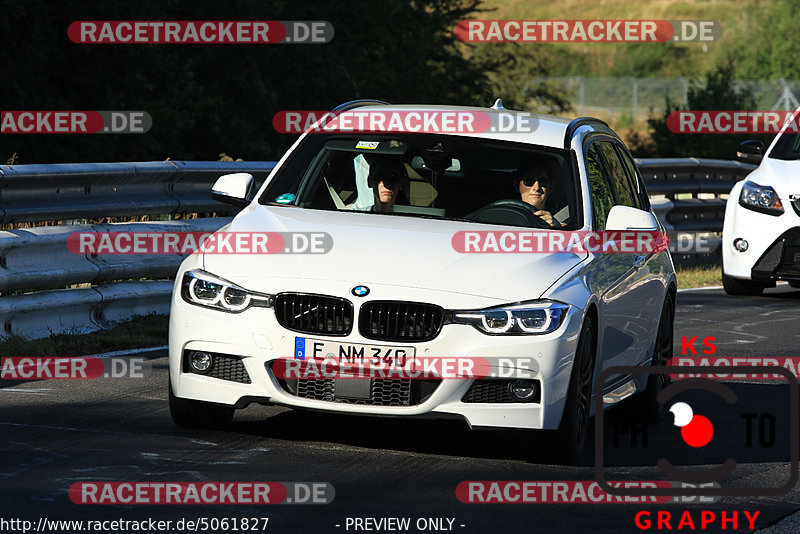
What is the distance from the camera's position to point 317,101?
31.0 metres

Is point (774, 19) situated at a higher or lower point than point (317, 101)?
higher

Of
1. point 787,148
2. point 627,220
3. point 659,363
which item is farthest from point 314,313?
point 787,148

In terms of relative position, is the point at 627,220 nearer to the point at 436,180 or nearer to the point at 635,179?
the point at 436,180

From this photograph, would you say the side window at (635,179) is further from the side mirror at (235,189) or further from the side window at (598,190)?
the side mirror at (235,189)

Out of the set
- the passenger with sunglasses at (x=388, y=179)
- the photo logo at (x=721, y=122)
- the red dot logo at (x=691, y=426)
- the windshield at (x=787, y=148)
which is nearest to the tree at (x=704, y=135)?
the photo logo at (x=721, y=122)

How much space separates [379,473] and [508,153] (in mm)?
2321

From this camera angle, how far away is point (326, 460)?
7035 mm

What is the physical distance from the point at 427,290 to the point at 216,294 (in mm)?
996

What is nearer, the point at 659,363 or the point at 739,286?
the point at 659,363

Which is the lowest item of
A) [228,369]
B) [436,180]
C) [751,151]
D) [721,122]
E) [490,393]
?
[490,393]

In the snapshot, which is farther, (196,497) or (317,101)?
(317,101)

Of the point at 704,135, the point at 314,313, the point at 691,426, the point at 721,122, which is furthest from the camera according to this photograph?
the point at 704,135

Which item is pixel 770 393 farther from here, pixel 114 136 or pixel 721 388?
pixel 114 136

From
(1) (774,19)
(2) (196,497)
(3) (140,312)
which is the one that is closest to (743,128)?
(3) (140,312)
